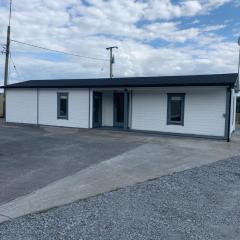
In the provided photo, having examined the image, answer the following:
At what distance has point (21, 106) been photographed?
65.3ft

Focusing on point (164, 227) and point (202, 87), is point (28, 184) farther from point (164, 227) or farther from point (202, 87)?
point (202, 87)

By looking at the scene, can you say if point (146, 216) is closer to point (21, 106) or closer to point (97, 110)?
point (97, 110)

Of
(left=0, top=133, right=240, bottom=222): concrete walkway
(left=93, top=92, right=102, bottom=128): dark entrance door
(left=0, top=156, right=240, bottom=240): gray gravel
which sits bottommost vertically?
(left=0, top=156, right=240, bottom=240): gray gravel

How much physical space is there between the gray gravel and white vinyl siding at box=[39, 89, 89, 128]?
11.3m

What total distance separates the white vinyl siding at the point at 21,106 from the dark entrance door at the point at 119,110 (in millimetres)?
5197

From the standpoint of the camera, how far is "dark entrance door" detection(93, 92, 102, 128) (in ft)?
57.5

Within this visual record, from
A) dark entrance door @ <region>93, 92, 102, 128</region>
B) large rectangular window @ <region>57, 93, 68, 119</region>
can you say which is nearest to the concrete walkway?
dark entrance door @ <region>93, 92, 102, 128</region>

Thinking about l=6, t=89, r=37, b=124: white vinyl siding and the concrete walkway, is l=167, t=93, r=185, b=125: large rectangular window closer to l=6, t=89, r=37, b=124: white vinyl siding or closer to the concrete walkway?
the concrete walkway

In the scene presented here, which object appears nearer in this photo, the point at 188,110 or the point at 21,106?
the point at 188,110

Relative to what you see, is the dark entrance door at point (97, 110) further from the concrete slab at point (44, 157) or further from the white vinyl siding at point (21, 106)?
the white vinyl siding at point (21, 106)

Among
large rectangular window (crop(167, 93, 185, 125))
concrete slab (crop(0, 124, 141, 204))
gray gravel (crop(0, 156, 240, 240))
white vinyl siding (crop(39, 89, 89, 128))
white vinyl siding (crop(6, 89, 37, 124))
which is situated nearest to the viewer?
gray gravel (crop(0, 156, 240, 240))

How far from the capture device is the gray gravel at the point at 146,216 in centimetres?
405

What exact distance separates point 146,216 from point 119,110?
13075 millimetres

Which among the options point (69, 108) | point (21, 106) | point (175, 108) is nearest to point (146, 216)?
point (175, 108)
